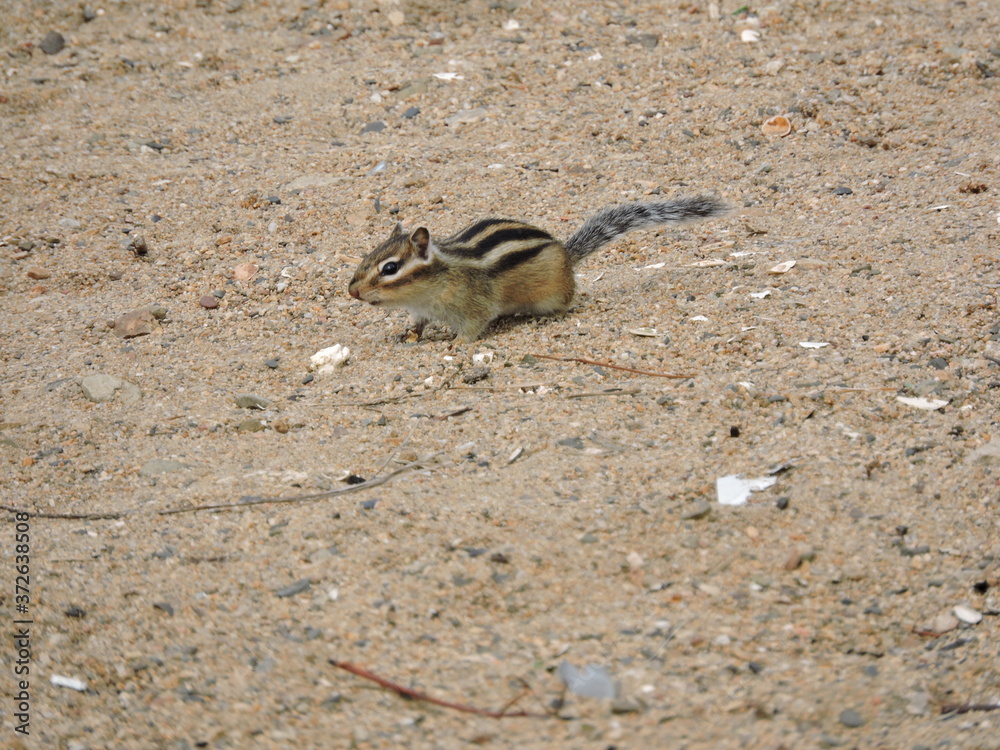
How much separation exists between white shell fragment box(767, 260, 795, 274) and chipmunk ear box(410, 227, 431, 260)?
1774 mm

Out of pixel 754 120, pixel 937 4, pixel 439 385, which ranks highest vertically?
pixel 937 4

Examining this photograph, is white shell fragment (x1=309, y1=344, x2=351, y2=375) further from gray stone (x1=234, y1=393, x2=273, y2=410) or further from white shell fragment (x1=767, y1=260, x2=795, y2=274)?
white shell fragment (x1=767, y1=260, x2=795, y2=274)

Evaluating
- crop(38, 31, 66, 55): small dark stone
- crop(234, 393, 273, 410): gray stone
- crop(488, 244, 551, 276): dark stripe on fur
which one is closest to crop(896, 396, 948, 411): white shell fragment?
crop(488, 244, 551, 276): dark stripe on fur

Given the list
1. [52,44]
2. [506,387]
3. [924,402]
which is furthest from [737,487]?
[52,44]

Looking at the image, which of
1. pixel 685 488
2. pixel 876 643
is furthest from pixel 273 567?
pixel 876 643

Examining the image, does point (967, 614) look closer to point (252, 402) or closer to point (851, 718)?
point (851, 718)

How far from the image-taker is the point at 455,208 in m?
6.13

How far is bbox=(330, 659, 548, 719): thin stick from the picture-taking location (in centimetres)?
260

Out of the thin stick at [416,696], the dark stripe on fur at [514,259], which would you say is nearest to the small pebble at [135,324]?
the dark stripe on fur at [514,259]

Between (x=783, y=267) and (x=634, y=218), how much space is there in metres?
0.81

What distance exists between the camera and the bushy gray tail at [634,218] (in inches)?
202

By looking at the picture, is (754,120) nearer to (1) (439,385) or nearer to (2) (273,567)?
(1) (439,385)

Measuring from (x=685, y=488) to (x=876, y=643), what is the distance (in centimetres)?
86

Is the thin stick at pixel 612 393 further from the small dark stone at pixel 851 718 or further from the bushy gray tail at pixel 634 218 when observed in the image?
the small dark stone at pixel 851 718
